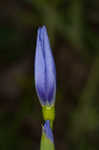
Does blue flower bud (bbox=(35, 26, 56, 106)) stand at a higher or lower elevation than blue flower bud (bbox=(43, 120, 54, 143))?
higher

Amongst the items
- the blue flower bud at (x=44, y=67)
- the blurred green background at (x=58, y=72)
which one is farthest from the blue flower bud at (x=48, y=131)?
the blurred green background at (x=58, y=72)

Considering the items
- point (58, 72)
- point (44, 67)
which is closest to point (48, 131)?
point (44, 67)

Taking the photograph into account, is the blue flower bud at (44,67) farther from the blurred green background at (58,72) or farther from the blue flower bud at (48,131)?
the blurred green background at (58,72)

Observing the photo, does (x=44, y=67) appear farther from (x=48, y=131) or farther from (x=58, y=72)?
(x=58, y=72)

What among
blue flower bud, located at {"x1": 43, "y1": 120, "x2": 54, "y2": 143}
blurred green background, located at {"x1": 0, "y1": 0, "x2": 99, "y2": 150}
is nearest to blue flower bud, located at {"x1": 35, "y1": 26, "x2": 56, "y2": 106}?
blue flower bud, located at {"x1": 43, "y1": 120, "x2": 54, "y2": 143}

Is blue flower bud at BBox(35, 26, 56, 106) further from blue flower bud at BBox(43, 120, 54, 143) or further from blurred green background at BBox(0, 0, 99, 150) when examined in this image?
blurred green background at BBox(0, 0, 99, 150)

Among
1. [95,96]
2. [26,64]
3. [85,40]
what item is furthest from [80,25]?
[26,64]

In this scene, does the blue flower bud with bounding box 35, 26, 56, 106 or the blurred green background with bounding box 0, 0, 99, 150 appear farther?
the blurred green background with bounding box 0, 0, 99, 150
